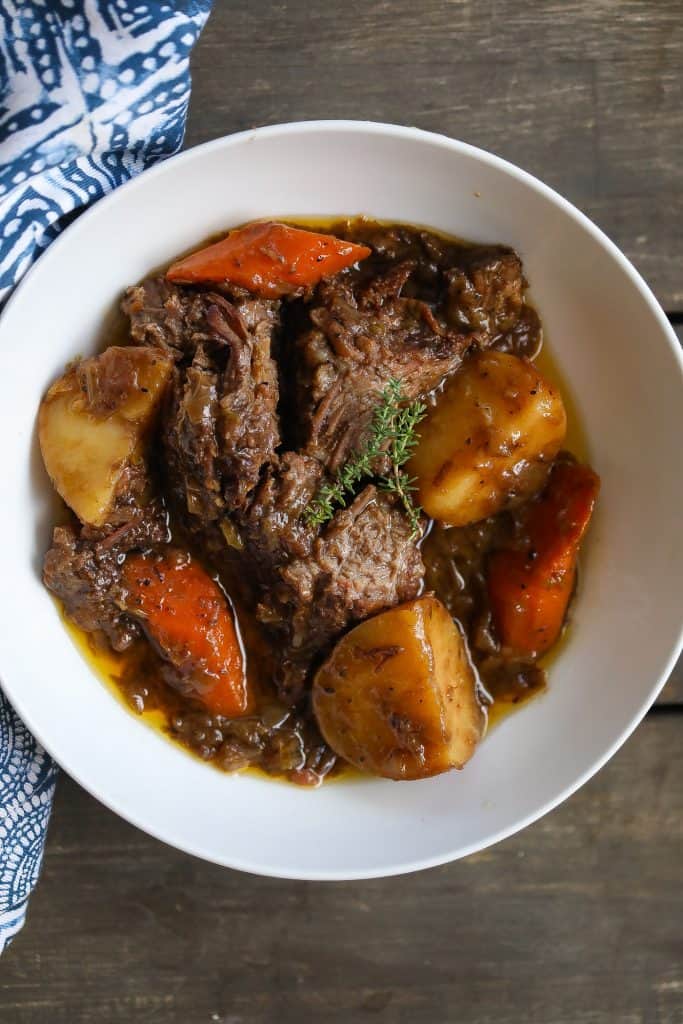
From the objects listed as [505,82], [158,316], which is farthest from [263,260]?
[505,82]

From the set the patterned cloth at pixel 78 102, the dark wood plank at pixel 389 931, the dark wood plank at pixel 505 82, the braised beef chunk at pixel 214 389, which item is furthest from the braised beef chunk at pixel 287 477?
the dark wood plank at pixel 389 931

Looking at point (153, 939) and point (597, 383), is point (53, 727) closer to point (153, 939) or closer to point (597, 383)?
point (153, 939)

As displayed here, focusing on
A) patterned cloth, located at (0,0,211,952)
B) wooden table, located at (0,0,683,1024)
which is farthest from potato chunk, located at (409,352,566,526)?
patterned cloth, located at (0,0,211,952)

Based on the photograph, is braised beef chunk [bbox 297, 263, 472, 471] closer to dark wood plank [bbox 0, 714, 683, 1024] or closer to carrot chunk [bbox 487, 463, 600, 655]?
carrot chunk [bbox 487, 463, 600, 655]

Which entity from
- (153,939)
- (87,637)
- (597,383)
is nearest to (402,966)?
(153,939)

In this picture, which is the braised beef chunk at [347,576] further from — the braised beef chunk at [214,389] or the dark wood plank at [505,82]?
the dark wood plank at [505,82]

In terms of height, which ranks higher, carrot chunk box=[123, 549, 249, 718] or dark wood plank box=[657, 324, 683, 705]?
carrot chunk box=[123, 549, 249, 718]

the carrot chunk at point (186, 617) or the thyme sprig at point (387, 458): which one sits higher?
the thyme sprig at point (387, 458)
